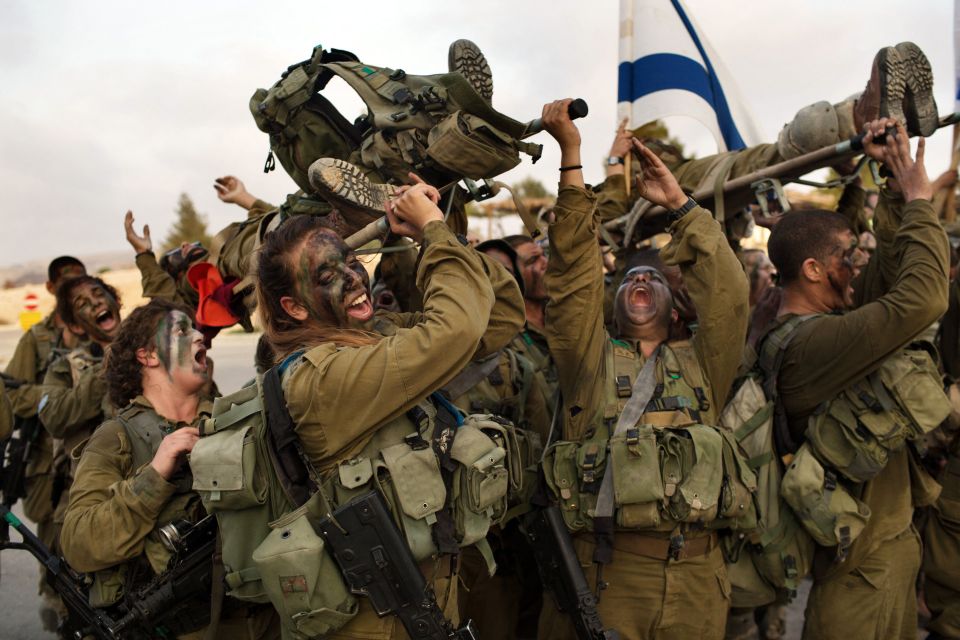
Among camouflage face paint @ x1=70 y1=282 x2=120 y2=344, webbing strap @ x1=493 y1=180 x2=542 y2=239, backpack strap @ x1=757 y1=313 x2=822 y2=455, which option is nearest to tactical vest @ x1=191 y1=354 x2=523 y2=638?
webbing strap @ x1=493 y1=180 x2=542 y2=239

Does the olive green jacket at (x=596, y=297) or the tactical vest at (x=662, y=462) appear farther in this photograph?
the olive green jacket at (x=596, y=297)

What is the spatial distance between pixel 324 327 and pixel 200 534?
92 centimetres

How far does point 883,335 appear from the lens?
3.08m

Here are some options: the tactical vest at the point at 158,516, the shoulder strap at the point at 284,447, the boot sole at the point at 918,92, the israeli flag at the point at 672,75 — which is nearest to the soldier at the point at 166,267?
the tactical vest at the point at 158,516

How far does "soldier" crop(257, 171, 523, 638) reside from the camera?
2.05 meters

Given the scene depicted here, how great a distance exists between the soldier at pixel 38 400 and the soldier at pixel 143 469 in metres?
2.48

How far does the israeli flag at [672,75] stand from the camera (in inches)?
185

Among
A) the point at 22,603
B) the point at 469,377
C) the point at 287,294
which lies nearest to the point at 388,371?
the point at 287,294

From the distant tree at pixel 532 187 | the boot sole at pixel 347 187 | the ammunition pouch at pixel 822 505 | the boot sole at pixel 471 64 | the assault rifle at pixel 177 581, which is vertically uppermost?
the distant tree at pixel 532 187

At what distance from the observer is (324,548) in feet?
6.97

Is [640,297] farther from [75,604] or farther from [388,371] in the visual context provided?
[75,604]

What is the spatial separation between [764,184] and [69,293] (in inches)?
171

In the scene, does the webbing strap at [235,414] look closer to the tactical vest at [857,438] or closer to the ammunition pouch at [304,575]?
the ammunition pouch at [304,575]

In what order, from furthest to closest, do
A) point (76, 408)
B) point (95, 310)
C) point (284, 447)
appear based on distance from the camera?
1. point (95, 310)
2. point (76, 408)
3. point (284, 447)
